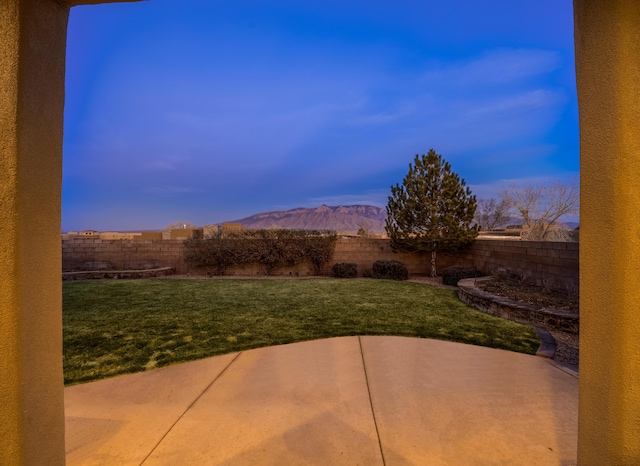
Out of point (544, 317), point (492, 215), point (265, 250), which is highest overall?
point (492, 215)

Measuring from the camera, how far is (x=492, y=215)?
33.9 meters

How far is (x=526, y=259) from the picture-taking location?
9.62 m

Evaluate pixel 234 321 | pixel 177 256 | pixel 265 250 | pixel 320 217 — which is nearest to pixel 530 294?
pixel 234 321

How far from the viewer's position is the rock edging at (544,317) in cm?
487

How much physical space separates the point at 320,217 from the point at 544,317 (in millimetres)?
99312

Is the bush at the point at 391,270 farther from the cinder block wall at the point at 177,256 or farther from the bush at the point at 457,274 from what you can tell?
the bush at the point at 457,274

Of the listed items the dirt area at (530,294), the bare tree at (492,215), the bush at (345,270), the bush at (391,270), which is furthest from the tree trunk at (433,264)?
the bare tree at (492,215)

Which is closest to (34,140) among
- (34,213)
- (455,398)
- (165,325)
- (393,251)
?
(34,213)

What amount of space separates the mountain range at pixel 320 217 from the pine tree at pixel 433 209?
276ft

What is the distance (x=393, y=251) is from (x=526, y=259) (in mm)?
5491

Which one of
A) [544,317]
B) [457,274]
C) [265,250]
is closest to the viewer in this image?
[544,317]

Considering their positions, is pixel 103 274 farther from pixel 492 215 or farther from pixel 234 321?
pixel 492 215

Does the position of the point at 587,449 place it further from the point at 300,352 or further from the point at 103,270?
the point at 103,270

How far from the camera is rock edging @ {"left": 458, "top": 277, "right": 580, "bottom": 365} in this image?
16.0 ft
